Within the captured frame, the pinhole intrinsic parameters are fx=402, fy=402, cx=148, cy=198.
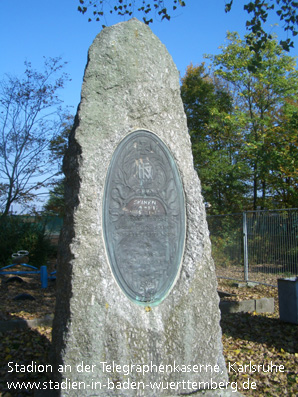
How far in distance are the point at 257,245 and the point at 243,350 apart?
5.69m

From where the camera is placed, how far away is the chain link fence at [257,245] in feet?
30.8

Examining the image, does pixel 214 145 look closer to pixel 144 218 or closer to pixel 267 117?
pixel 267 117

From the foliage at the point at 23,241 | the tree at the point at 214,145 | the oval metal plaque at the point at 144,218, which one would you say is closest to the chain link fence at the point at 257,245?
the tree at the point at 214,145

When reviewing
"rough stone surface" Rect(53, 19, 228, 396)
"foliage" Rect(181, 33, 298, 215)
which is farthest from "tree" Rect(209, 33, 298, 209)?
"rough stone surface" Rect(53, 19, 228, 396)

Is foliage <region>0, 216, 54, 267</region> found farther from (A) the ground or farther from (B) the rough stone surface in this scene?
(B) the rough stone surface

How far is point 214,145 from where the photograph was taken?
17.5 m

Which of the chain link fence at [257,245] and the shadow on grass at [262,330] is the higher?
the chain link fence at [257,245]

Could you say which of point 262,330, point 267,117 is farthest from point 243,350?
point 267,117

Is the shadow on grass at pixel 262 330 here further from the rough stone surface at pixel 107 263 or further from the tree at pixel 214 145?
the tree at pixel 214 145

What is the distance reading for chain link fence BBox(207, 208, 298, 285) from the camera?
9383mm

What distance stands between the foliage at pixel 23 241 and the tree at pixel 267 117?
7.75 m

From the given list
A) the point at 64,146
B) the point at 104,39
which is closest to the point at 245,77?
the point at 64,146

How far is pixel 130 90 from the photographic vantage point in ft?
11.9

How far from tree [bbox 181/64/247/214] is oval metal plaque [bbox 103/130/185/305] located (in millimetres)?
12076
